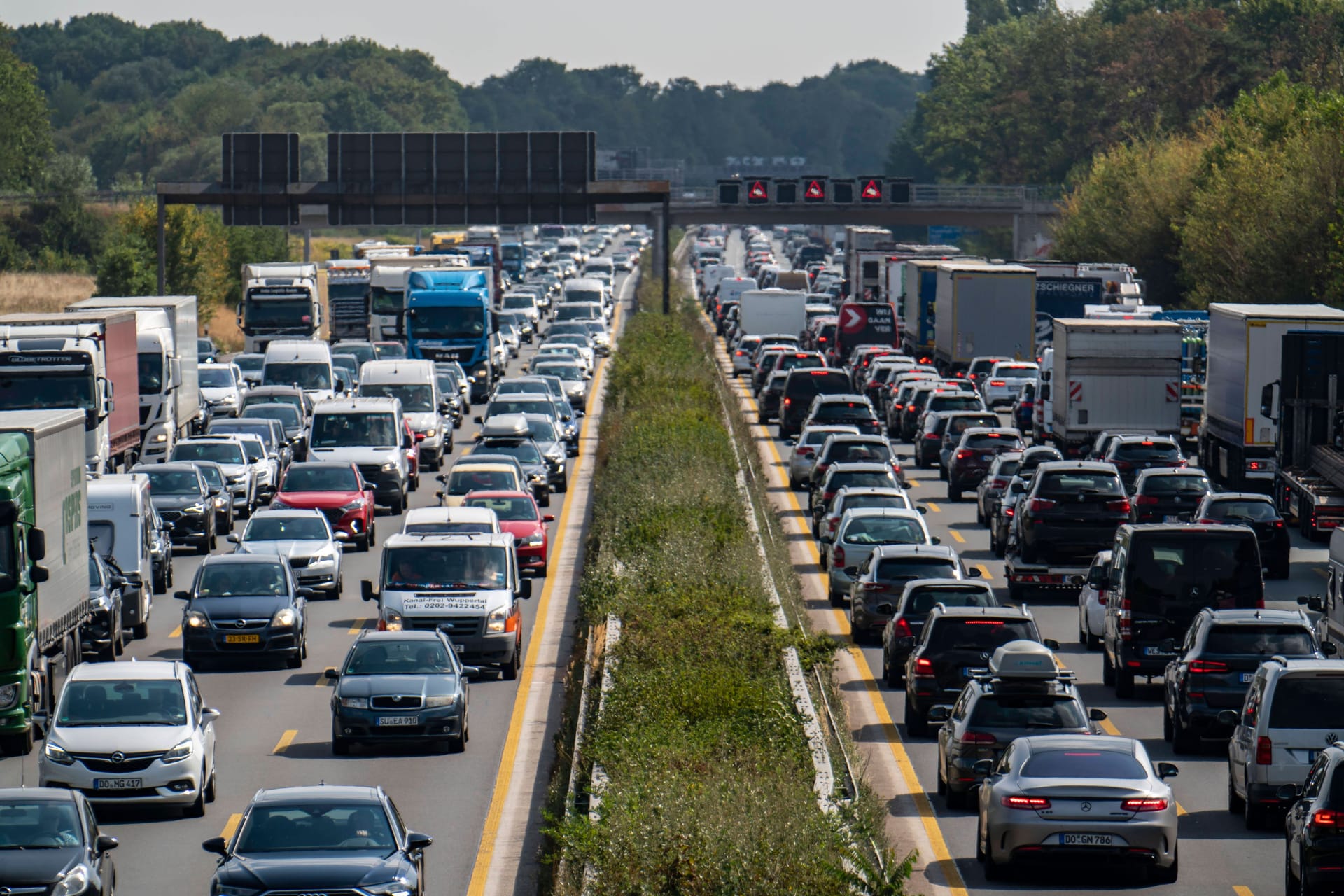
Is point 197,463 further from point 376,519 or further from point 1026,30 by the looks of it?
point 1026,30

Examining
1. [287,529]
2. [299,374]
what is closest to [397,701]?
[287,529]

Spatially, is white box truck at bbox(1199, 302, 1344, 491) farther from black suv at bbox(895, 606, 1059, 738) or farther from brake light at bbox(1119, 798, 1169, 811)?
brake light at bbox(1119, 798, 1169, 811)

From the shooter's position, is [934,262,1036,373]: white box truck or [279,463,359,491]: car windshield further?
[934,262,1036,373]: white box truck

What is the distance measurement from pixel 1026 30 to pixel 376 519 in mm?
149240

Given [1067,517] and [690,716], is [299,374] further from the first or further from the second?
[690,716]

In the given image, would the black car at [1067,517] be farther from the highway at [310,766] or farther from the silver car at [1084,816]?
the silver car at [1084,816]

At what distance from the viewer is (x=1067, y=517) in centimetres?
3156

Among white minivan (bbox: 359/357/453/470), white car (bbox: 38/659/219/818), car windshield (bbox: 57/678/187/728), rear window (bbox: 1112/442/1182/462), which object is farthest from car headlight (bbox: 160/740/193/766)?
white minivan (bbox: 359/357/453/470)

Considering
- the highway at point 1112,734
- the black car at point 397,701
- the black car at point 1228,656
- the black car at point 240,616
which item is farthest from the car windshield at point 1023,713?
the black car at point 240,616

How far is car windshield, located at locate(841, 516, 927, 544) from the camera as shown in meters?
31.7

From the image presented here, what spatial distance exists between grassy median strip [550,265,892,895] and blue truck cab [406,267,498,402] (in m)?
27.3

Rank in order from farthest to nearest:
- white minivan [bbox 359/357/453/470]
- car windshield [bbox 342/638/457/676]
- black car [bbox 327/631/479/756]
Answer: white minivan [bbox 359/357/453/470] < car windshield [bbox 342/638/457/676] < black car [bbox 327/631/479/756]

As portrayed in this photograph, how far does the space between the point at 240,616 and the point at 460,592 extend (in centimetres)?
274

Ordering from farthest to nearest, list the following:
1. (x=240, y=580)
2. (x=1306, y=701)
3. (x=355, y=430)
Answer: (x=355, y=430), (x=240, y=580), (x=1306, y=701)
